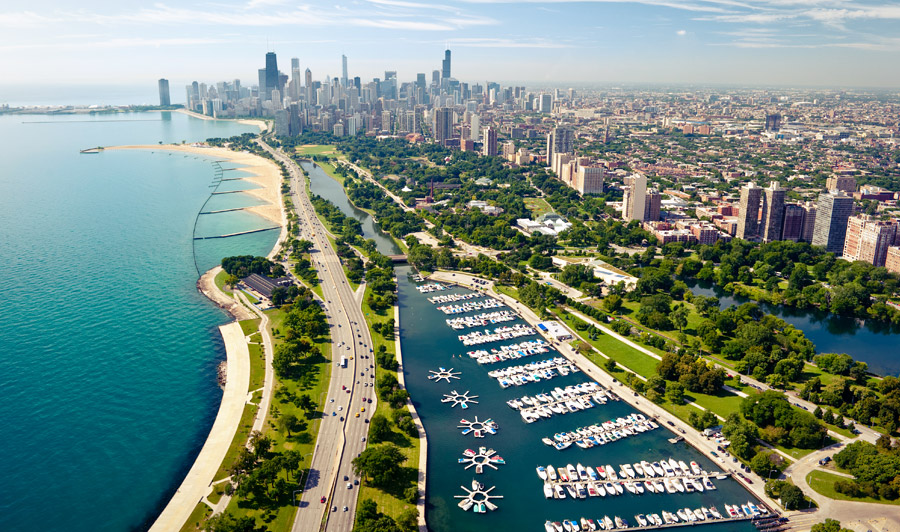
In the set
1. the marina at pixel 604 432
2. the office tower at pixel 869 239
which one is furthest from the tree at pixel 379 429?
the office tower at pixel 869 239

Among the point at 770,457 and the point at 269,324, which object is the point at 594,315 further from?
the point at 269,324

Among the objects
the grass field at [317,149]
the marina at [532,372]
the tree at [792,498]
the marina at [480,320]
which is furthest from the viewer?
the grass field at [317,149]

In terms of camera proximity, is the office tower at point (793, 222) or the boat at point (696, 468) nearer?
the boat at point (696, 468)

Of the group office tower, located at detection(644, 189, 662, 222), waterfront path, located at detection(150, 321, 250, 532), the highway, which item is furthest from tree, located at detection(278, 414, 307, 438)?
office tower, located at detection(644, 189, 662, 222)

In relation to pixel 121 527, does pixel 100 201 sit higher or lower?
higher

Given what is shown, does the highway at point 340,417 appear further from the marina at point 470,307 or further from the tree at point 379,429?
the marina at point 470,307

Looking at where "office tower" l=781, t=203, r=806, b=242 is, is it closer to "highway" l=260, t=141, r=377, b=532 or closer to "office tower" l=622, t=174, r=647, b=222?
"office tower" l=622, t=174, r=647, b=222

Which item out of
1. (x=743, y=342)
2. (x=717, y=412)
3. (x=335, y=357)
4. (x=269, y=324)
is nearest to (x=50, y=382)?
(x=269, y=324)
